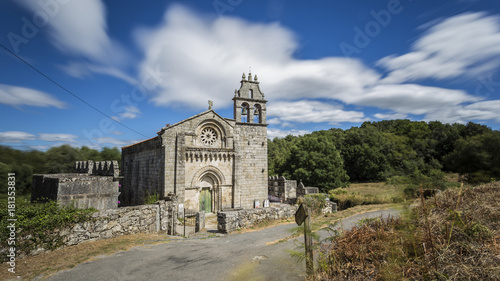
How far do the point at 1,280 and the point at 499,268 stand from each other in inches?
361

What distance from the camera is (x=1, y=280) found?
5.43 m

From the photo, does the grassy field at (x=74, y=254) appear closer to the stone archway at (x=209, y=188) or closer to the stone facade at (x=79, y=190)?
the stone facade at (x=79, y=190)

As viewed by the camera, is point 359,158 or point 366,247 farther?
point 359,158

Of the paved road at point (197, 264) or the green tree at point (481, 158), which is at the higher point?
the green tree at point (481, 158)

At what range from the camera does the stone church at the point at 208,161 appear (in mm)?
15570

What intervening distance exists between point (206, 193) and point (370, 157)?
33.3 m

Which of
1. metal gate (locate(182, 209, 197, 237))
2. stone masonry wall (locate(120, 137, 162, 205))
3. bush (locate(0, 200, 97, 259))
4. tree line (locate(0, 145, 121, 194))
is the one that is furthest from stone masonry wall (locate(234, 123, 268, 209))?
tree line (locate(0, 145, 121, 194))

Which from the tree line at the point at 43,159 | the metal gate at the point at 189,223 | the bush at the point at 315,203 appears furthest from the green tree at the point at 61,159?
the bush at the point at 315,203

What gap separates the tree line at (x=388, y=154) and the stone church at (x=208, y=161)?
1002 centimetres

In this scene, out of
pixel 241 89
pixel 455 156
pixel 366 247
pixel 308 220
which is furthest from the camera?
pixel 241 89

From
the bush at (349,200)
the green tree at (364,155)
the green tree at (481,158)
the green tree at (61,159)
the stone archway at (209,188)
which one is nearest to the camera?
the green tree at (481,158)

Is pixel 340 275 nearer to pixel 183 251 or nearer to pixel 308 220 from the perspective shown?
pixel 308 220

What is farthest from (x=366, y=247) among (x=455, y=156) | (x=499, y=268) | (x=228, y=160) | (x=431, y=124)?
(x=431, y=124)

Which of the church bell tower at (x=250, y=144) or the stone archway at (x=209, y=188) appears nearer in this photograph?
the stone archway at (x=209, y=188)
